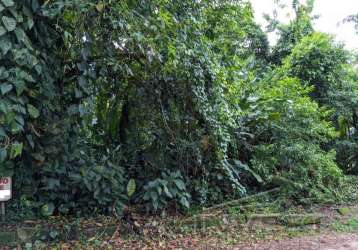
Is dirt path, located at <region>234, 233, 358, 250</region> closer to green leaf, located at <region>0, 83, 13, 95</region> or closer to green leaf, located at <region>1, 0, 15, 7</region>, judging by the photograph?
green leaf, located at <region>0, 83, 13, 95</region>

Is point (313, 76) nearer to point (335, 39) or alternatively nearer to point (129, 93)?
point (335, 39)

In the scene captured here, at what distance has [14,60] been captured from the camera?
303 cm

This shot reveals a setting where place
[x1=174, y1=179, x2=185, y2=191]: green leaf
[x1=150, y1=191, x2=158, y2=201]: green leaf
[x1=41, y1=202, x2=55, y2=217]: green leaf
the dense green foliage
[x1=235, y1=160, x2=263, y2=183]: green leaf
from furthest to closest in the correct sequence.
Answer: [x1=235, y1=160, x2=263, y2=183]: green leaf → [x1=174, y1=179, x2=185, y2=191]: green leaf → [x1=150, y1=191, x2=158, y2=201]: green leaf → [x1=41, y1=202, x2=55, y2=217]: green leaf → the dense green foliage

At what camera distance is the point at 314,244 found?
457 centimetres

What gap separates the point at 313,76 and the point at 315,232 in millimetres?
4175

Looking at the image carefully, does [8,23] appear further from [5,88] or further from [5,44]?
[5,88]

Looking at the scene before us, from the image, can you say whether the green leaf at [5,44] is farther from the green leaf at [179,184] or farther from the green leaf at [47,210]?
the green leaf at [179,184]

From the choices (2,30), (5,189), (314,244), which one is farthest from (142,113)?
(314,244)

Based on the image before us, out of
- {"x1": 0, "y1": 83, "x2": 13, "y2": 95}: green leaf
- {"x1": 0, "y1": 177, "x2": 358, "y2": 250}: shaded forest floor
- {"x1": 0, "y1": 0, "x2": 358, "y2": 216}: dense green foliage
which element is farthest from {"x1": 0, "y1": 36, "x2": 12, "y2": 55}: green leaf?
{"x1": 0, "y1": 177, "x2": 358, "y2": 250}: shaded forest floor

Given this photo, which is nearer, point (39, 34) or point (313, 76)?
point (39, 34)

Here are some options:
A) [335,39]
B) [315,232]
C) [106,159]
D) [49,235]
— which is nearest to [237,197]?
[315,232]

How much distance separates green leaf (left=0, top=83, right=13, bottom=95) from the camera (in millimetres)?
2917

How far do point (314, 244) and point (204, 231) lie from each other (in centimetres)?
134

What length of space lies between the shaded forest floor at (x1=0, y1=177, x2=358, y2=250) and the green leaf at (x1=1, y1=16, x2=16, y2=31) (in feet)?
7.16
